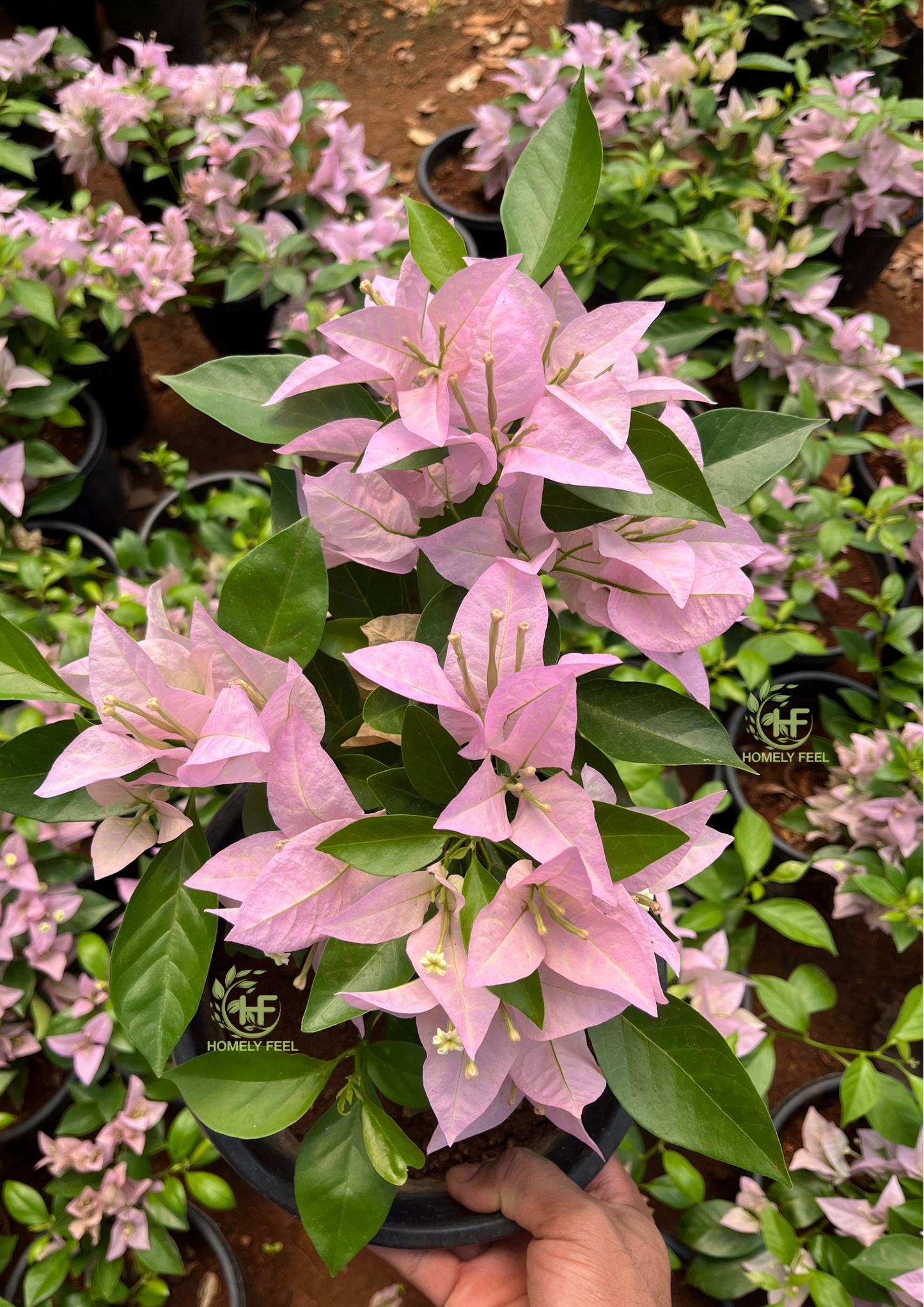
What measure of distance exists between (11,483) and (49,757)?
77 cm

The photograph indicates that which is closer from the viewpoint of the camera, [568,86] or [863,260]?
[568,86]

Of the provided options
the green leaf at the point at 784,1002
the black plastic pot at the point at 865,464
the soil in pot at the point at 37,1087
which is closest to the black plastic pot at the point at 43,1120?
the soil in pot at the point at 37,1087

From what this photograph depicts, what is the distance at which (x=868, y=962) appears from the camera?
1383 millimetres

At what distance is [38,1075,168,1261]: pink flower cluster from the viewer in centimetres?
95

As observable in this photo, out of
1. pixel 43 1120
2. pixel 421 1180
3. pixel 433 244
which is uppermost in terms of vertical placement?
pixel 433 244

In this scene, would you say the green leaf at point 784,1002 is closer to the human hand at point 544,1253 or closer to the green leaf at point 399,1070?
the human hand at point 544,1253

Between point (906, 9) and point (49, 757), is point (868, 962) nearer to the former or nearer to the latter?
point (49, 757)

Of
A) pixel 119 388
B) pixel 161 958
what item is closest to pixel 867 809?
pixel 161 958

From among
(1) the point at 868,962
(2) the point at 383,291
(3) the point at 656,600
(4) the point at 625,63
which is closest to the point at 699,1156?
(1) the point at 868,962

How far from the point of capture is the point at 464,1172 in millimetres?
675

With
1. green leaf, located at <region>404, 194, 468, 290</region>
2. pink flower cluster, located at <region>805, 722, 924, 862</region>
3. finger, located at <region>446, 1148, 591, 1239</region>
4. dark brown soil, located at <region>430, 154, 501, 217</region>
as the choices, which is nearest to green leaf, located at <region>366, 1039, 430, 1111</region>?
finger, located at <region>446, 1148, 591, 1239</region>

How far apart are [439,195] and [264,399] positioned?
1.70m

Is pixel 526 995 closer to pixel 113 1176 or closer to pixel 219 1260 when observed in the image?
pixel 113 1176

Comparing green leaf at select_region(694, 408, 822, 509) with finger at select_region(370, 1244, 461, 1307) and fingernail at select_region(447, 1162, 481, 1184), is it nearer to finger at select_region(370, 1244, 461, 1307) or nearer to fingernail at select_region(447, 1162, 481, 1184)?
fingernail at select_region(447, 1162, 481, 1184)
